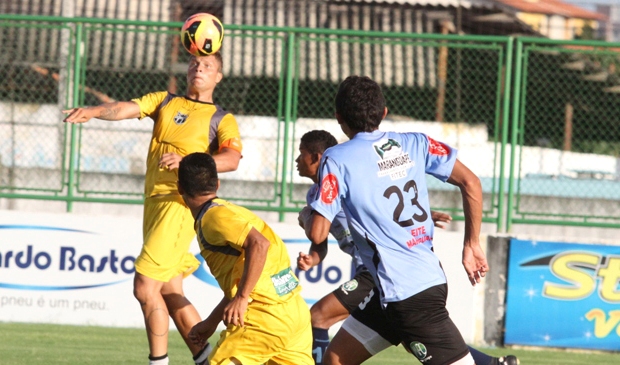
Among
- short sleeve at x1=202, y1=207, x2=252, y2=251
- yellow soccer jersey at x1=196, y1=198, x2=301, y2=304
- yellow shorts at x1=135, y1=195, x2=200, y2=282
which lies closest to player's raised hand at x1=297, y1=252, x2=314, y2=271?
yellow soccer jersey at x1=196, y1=198, x2=301, y2=304

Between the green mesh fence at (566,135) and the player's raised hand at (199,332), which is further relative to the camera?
the green mesh fence at (566,135)

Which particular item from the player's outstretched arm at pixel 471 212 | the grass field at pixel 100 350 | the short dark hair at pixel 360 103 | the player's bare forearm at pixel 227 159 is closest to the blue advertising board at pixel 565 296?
the grass field at pixel 100 350

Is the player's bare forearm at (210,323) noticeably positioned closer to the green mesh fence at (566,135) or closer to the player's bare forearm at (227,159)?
the player's bare forearm at (227,159)

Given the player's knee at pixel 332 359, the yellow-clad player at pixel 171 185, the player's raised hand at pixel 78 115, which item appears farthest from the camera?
the yellow-clad player at pixel 171 185

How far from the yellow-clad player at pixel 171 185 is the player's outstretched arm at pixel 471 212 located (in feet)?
6.55

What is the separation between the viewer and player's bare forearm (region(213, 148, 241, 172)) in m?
6.61

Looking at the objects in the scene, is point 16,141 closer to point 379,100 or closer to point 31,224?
point 31,224

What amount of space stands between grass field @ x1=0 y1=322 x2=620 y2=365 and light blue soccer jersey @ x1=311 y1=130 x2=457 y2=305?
3385mm

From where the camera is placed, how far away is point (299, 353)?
523 centimetres

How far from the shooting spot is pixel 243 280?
4879 mm

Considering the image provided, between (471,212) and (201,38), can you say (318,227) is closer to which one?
(471,212)

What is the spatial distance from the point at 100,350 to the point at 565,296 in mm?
4267

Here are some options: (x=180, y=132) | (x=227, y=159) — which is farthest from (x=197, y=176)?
(x=180, y=132)

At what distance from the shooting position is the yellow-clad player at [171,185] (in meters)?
6.74
